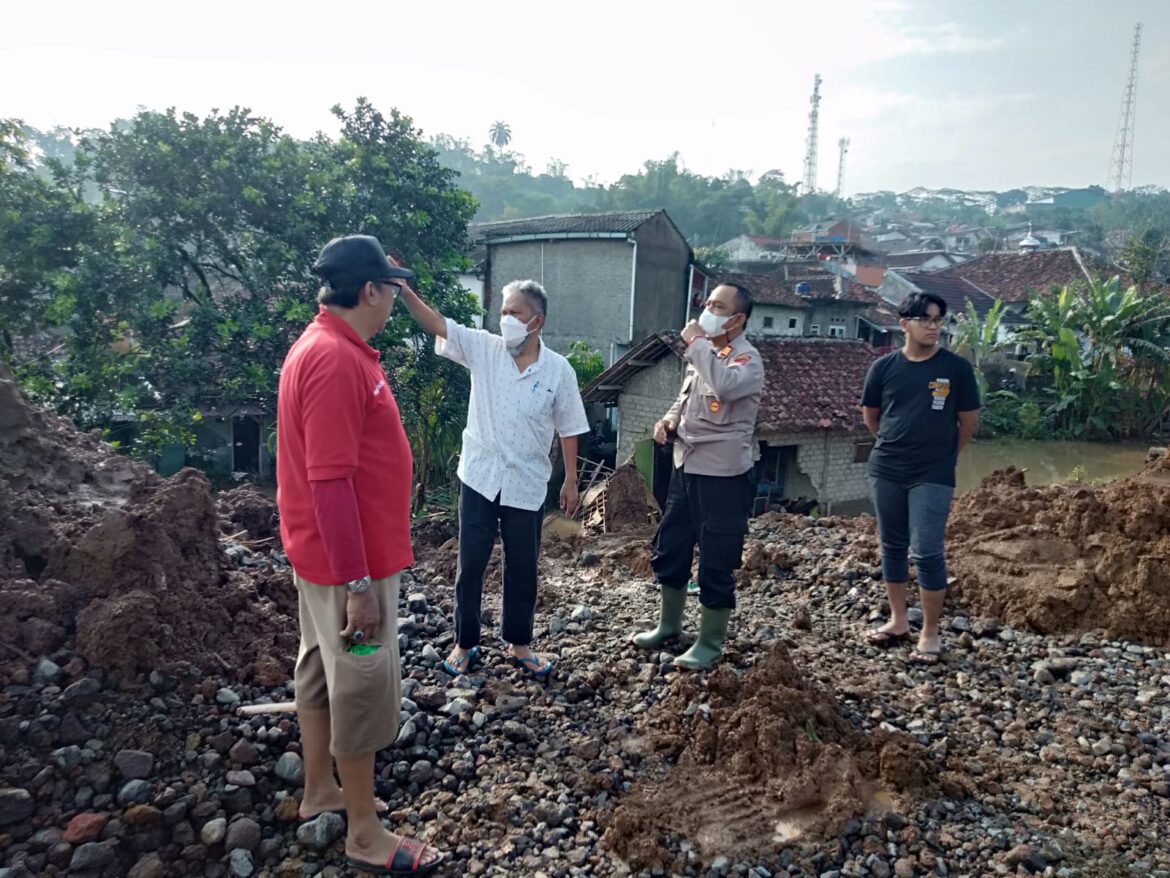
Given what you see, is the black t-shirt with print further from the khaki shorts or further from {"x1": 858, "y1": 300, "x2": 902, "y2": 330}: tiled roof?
{"x1": 858, "y1": 300, "x2": 902, "y2": 330}: tiled roof

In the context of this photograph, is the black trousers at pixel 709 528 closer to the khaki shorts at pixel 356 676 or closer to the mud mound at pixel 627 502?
the khaki shorts at pixel 356 676

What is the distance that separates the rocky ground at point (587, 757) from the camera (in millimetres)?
2488

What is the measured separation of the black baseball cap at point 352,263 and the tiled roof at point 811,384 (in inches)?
420

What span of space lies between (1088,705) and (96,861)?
4.24 m

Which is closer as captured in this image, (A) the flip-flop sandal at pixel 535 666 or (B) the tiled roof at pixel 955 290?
(A) the flip-flop sandal at pixel 535 666

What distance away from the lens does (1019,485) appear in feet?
24.9

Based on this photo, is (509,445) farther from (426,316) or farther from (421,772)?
(421,772)

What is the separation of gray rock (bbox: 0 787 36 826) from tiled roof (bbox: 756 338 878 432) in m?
11.3

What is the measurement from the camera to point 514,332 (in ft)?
11.6

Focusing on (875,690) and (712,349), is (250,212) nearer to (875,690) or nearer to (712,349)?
(712,349)

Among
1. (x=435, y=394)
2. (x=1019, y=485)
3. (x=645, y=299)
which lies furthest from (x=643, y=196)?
(x=1019, y=485)

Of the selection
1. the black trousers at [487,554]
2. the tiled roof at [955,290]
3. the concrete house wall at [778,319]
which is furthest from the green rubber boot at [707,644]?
the tiled roof at [955,290]

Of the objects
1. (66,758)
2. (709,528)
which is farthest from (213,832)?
(709,528)

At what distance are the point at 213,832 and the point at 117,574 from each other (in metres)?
1.38
